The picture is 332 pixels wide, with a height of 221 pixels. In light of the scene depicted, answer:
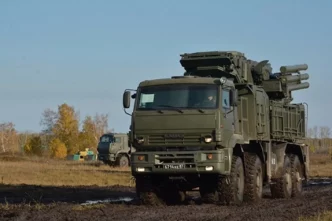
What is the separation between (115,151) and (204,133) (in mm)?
32665

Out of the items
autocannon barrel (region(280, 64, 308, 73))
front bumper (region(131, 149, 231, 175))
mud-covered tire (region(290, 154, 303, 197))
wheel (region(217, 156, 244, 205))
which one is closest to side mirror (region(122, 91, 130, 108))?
front bumper (region(131, 149, 231, 175))

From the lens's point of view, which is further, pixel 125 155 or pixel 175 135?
pixel 125 155

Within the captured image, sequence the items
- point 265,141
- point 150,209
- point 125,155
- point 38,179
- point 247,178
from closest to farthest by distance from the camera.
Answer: point 150,209 < point 247,178 < point 265,141 < point 38,179 < point 125,155

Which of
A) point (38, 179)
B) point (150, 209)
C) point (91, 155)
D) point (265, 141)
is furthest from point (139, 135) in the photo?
point (91, 155)

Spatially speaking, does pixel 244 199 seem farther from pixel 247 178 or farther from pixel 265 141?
pixel 265 141

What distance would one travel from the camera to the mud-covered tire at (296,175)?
2264 cm

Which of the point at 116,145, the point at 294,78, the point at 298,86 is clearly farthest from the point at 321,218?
the point at 116,145

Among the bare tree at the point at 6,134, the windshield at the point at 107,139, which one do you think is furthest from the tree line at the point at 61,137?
the windshield at the point at 107,139

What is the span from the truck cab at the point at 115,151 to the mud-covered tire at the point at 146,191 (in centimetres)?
3098

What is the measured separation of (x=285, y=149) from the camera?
22.3 meters

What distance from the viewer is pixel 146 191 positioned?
17641 mm

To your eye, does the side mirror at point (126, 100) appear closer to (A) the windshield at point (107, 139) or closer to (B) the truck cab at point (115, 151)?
(B) the truck cab at point (115, 151)

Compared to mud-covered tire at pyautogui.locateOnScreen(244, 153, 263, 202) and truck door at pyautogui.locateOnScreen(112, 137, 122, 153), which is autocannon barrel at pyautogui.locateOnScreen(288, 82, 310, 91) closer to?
mud-covered tire at pyautogui.locateOnScreen(244, 153, 263, 202)

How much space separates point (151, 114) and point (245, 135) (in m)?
3.16
